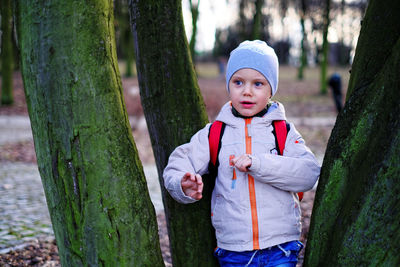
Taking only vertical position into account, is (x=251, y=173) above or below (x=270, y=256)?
above

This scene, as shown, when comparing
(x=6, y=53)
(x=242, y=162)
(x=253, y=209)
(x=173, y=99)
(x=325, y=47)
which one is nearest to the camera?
(x=242, y=162)

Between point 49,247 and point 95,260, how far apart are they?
2.61 meters

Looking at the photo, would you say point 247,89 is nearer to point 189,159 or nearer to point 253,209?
point 189,159

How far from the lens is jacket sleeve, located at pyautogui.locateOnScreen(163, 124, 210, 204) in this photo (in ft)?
7.00

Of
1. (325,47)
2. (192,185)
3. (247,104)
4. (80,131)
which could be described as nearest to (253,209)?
(192,185)

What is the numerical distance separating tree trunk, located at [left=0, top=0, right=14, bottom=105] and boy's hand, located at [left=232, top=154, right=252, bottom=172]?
14.1 metres

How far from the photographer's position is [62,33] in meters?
1.83

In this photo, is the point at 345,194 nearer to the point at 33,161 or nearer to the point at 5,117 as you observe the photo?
the point at 33,161

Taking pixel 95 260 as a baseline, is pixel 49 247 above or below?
below

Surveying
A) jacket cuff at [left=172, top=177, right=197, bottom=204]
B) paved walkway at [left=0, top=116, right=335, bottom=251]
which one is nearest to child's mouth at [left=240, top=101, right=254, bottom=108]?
jacket cuff at [left=172, top=177, right=197, bottom=204]

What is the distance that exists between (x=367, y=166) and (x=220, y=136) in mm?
810

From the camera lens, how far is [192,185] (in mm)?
2053

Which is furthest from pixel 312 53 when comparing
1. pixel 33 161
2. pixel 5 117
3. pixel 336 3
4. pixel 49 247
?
pixel 49 247

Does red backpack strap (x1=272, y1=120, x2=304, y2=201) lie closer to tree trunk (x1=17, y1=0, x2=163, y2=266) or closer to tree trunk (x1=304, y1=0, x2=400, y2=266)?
tree trunk (x1=304, y1=0, x2=400, y2=266)
